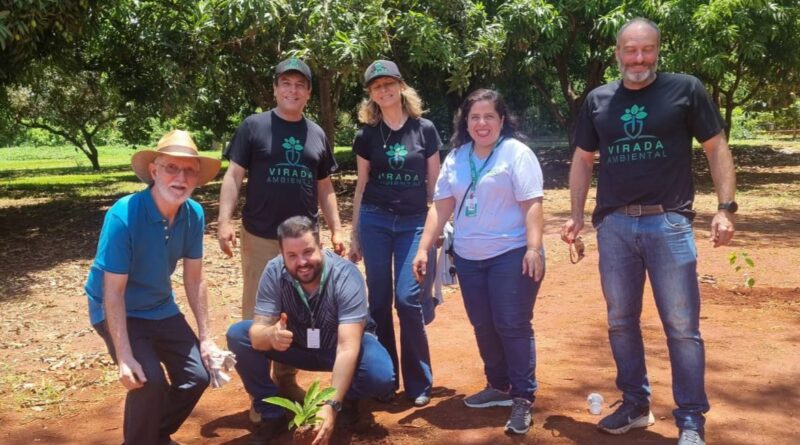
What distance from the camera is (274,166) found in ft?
13.7

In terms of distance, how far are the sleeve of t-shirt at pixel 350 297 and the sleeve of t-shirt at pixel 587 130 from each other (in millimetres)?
1297

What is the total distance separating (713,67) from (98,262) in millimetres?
A: 13800

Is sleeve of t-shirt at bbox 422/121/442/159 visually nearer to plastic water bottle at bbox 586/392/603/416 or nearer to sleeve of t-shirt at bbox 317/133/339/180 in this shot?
sleeve of t-shirt at bbox 317/133/339/180

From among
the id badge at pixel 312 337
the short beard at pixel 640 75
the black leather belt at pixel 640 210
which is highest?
the short beard at pixel 640 75

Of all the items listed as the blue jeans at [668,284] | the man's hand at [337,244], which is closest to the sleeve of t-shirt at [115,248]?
the man's hand at [337,244]

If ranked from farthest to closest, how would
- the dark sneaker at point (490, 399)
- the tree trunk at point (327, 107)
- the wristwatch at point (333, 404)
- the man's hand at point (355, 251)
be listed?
the tree trunk at point (327, 107), the man's hand at point (355, 251), the dark sneaker at point (490, 399), the wristwatch at point (333, 404)

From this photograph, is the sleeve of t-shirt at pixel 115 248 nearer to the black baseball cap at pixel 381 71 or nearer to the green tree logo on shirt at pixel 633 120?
the black baseball cap at pixel 381 71

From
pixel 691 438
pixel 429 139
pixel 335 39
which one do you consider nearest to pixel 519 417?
pixel 691 438

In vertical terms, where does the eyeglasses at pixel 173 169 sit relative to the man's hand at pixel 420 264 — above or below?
above

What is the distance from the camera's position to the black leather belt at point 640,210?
3.48m

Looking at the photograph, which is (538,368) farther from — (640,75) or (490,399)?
(640,75)

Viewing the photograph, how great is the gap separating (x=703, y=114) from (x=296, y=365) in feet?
7.53

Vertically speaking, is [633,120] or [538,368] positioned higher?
[633,120]

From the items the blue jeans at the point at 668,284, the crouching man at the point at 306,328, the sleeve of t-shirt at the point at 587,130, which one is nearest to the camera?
the blue jeans at the point at 668,284
